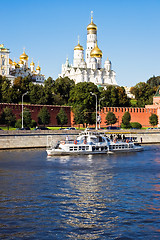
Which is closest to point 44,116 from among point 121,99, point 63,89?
point 63,89

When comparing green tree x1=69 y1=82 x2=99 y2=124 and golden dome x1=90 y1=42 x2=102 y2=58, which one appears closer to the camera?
green tree x1=69 y1=82 x2=99 y2=124

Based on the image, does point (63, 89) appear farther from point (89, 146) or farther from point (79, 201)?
point (79, 201)

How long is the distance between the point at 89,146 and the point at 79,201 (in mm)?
21849

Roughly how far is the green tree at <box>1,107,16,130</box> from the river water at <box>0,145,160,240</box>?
34.0 meters

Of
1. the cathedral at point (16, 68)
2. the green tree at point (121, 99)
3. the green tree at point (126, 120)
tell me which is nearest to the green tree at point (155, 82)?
the cathedral at point (16, 68)

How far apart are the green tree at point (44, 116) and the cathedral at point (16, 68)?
43.6 metres

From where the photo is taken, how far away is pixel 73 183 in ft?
81.1

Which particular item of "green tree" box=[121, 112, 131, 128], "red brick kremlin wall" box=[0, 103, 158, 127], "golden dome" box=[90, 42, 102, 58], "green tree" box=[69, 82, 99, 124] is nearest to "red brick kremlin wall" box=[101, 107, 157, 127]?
"red brick kremlin wall" box=[0, 103, 158, 127]

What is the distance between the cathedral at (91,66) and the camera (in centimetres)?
13450

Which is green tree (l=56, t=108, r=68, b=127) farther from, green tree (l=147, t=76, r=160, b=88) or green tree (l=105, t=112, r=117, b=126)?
green tree (l=147, t=76, r=160, b=88)

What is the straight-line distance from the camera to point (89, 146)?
41969 millimetres

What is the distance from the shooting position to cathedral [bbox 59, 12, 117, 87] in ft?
441

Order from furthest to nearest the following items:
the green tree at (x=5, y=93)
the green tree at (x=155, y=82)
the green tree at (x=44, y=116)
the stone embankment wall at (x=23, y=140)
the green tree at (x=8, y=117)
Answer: the green tree at (x=155, y=82) → the green tree at (x=5, y=93) → the green tree at (x=44, y=116) → the green tree at (x=8, y=117) → the stone embankment wall at (x=23, y=140)

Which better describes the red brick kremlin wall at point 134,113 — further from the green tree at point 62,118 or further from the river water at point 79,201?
the river water at point 79,201
